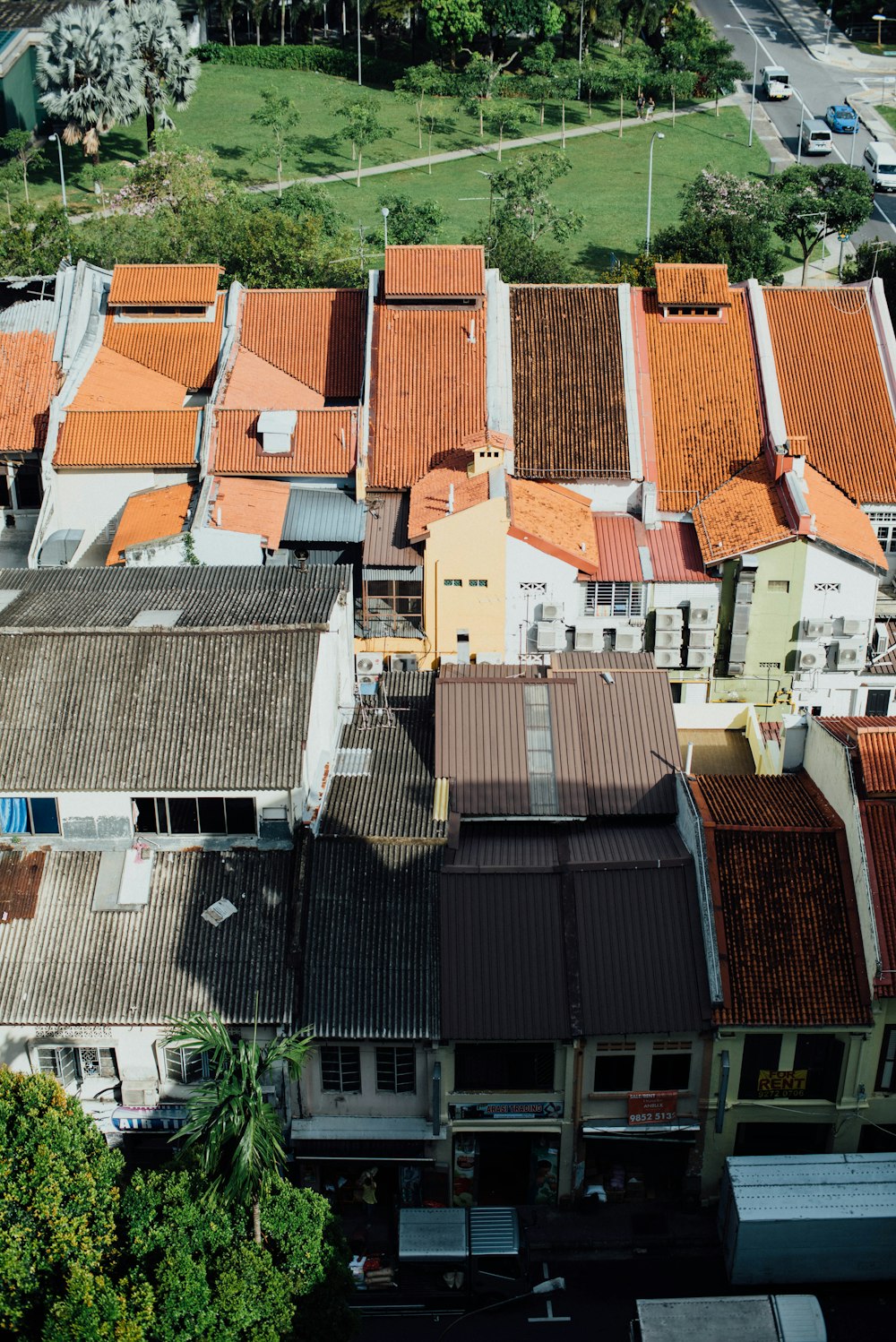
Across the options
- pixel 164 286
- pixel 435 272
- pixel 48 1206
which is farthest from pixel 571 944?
pixel 164 286

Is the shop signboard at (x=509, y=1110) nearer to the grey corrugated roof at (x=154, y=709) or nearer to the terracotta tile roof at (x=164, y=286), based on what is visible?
the grey corrugated roof at (x=154, y=709)

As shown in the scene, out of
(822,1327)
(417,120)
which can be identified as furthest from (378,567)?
(417,120)

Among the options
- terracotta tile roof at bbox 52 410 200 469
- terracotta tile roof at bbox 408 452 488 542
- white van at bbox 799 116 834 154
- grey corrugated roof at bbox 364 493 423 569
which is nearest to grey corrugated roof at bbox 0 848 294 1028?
grey corrugated roof at bbox 364 493 423 569

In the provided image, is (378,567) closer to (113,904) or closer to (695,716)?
(695,716)

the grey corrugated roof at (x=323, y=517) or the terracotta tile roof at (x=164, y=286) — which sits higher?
the terracotta tile roof at (x=164, y=286)

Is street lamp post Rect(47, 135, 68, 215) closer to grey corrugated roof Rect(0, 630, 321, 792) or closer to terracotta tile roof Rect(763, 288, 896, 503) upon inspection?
terracotta tile roof Rect(763, 288, 896, 503)

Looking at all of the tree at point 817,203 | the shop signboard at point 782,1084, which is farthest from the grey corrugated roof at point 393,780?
the tree at point 817,203

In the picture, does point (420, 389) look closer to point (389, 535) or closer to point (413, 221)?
point (389, 535)
